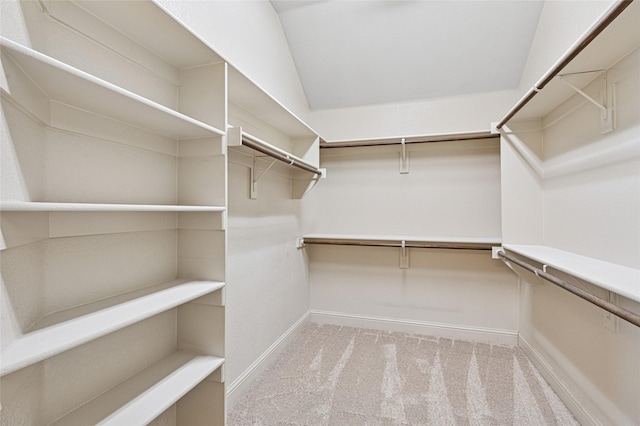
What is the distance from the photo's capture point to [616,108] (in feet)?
4.36

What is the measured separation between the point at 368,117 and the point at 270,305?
193 cm

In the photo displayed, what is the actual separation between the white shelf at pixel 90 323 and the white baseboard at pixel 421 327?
1.94 metres

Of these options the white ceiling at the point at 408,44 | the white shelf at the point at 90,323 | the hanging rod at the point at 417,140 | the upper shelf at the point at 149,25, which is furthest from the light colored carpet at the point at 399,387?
the white ceiling at the point at 408,44

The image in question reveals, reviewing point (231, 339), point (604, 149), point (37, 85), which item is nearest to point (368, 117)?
point (604, 149)

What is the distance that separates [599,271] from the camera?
1198 millimetres

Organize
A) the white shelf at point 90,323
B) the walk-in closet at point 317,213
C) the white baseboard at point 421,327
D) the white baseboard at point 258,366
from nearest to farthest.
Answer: the white shelf at point 90,323
the walk-in closet at point 317,213
the white baseboard at point 258,366
the white baseboard at point 421,327

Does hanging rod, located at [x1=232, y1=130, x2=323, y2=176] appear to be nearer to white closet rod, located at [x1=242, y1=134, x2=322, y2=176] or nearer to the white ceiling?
white closet rod, located at [x1=242, y1=134, x2=322, y2=176]

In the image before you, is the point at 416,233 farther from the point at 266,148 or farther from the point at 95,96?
the point at 95,96

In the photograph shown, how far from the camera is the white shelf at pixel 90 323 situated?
2.14 feet

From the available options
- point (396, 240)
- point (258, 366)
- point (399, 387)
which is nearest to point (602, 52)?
point (396, 240)

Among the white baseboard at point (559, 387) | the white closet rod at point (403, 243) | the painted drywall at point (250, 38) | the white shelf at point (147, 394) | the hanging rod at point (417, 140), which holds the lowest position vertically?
the white baseboard at point (559, 387)

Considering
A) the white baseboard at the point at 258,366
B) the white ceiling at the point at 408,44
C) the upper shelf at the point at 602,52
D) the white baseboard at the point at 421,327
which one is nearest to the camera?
the upper shelf at the point at 602,52

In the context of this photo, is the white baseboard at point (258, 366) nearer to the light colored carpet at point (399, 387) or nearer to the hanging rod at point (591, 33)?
the light colored carpet at point (399, 387)

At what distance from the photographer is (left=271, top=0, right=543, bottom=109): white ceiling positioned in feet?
7.12
